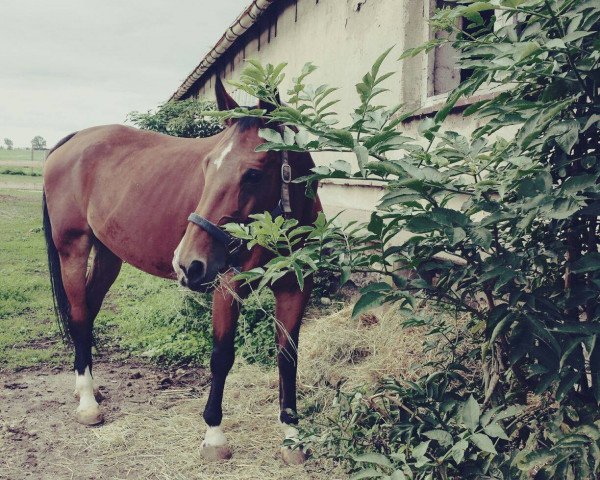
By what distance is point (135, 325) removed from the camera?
5.35 meters

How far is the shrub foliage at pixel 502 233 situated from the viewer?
4.34 feet

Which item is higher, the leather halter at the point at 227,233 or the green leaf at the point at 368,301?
the leather halter at the point at 227,233

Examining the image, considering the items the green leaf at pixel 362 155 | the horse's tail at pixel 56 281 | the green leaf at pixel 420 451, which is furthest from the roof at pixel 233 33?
the green leaf at pixel 420 451

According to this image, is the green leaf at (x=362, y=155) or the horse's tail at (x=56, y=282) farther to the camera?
the horse's tail at (x=56, y=282)

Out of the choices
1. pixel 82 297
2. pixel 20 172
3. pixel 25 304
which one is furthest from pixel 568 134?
pixel 20 172

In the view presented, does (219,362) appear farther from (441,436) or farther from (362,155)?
(362,155)

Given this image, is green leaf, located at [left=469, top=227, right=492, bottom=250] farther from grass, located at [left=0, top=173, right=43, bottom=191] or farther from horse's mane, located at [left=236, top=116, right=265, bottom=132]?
grass, located at [left=0, top=173, right=43, bottom=191]

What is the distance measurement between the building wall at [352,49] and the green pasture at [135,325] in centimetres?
146

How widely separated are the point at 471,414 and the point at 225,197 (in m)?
1.36

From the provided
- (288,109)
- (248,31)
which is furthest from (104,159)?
(248,31)

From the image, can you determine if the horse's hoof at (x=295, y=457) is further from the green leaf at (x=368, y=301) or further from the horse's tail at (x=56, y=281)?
the horse's tail at (x=56, y=281)

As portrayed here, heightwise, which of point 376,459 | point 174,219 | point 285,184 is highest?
point 285,184

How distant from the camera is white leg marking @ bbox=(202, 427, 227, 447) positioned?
9.43ft

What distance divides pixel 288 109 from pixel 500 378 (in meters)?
1.11
